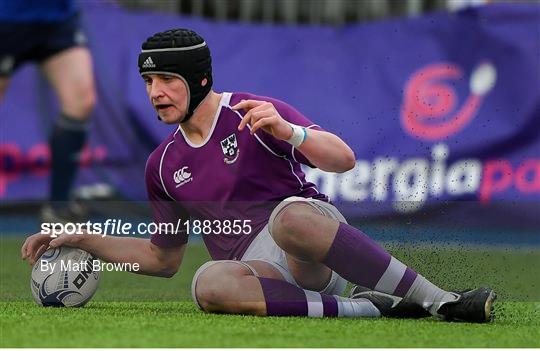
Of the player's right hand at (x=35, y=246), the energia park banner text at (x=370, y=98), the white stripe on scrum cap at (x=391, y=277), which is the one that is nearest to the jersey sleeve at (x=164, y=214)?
the player's right hand at (x=35, y=246)

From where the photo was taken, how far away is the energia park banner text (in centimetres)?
1033

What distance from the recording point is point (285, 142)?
4.99 metres

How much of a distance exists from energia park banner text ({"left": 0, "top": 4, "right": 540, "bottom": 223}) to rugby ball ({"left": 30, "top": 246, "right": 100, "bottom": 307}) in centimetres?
472

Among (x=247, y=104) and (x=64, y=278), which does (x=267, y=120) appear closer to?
(x=247, y=104)

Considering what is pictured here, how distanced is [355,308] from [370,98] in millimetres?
5900

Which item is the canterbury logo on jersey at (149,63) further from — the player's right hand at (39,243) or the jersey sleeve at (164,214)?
the player's right hand at (39,243)

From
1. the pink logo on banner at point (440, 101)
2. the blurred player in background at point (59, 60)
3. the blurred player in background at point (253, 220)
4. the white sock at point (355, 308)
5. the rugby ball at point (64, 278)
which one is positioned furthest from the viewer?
the pink logo on banner at point (440, 101)

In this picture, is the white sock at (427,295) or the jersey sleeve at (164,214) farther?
the jersey sleeve at (164,214)

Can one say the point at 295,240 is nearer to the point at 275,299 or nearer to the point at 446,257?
the point at 275,299

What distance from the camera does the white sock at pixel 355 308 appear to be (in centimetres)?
515

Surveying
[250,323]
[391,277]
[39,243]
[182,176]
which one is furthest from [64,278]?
[391,277]

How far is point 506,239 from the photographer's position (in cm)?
882

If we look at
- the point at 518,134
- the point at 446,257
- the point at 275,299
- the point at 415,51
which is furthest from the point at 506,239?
the point at 275,299

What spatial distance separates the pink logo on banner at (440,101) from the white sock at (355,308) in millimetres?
5388
